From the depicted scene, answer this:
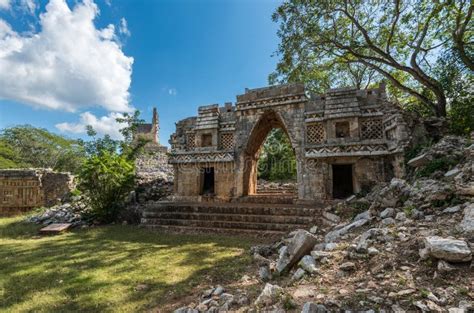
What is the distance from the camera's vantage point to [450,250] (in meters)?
2.24

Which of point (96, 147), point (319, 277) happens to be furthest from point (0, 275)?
point (96, 147)

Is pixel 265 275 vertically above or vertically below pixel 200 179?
below

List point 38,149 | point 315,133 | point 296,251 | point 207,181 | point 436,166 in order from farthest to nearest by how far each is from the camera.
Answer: point 38,149 → point 207,181 → point 315,133 → point 436,166 → point 296,251

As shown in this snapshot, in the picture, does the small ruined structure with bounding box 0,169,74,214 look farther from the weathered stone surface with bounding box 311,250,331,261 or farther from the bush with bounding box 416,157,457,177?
the bush with bounding box 416,157,457,177

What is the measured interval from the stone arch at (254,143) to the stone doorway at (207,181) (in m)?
1.61

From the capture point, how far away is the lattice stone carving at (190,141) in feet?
36.2

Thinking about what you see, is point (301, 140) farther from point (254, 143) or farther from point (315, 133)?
point (254, 143)

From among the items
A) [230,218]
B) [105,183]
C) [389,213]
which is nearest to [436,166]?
[389,213]

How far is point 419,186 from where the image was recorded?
4500mm

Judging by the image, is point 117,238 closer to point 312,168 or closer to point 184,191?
point 184,191

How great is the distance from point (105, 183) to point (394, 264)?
355 inches

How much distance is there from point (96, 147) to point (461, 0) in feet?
66.1

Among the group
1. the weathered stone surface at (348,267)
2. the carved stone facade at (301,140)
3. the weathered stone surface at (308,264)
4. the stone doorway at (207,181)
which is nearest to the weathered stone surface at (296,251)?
the weathered stone surface at (308,264)

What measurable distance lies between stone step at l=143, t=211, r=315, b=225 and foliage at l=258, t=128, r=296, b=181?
10.6 metres
